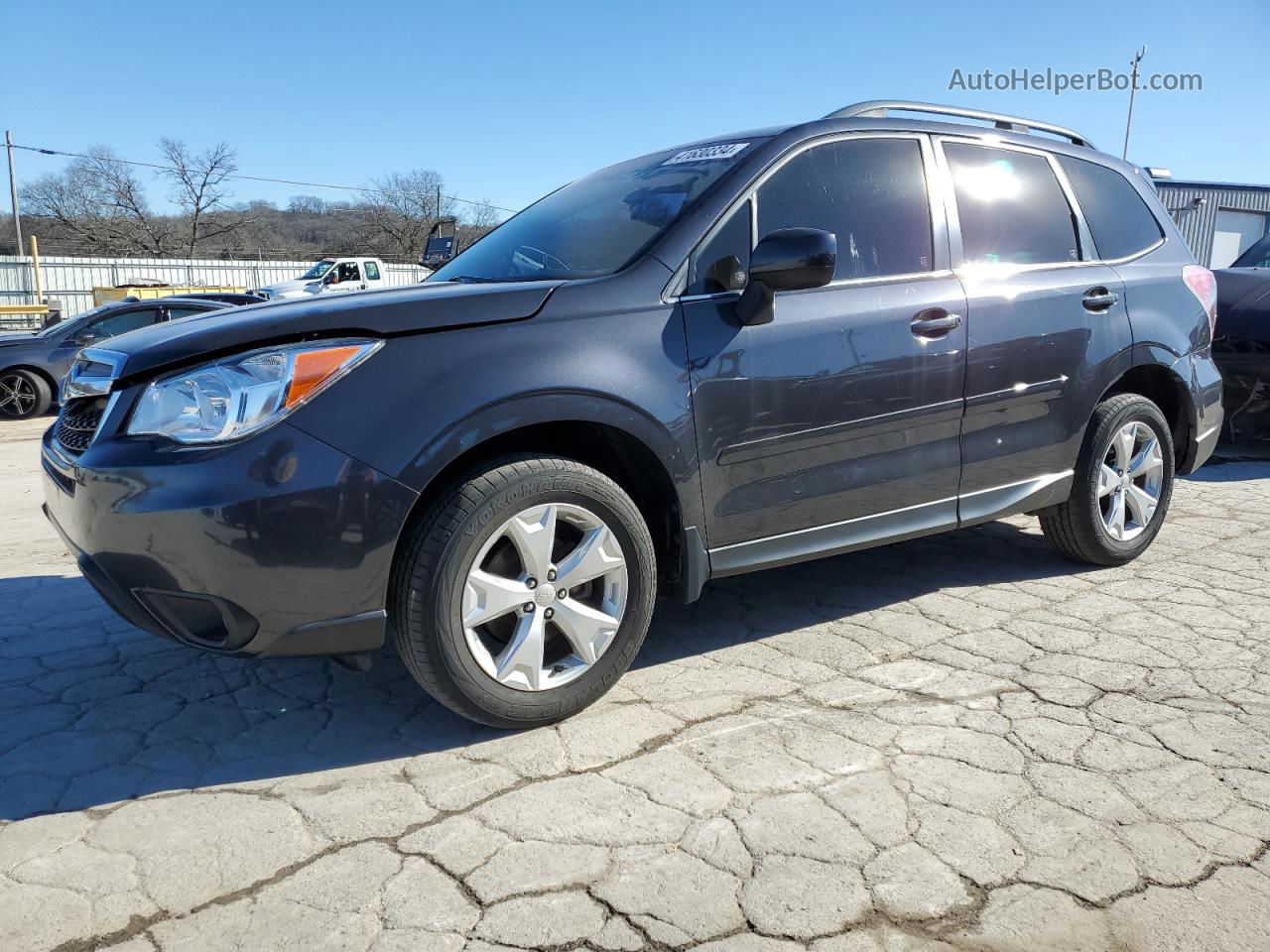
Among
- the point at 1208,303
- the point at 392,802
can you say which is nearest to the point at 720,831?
the point at 392,802

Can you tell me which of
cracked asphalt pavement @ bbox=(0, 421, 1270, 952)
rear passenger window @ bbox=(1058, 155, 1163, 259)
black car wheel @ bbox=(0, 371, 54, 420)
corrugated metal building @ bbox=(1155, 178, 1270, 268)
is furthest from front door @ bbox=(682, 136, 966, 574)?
corrugated metal building @ bbox=(1155, 178, 1270, 268)

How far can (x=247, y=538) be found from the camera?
240 centimetres

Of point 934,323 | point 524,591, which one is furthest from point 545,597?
point 934,323

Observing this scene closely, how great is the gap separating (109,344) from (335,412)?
100 centimetres

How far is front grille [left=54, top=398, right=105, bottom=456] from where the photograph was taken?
2.73 metres

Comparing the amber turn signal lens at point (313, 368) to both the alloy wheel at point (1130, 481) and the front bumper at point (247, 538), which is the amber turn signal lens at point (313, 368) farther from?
the alloy wheel at point (1130, 481)

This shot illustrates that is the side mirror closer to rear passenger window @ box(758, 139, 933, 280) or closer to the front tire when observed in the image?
rear passenger window @ box(758, 139, 933, 280)

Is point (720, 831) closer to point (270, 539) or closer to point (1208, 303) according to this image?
point (270, 539)

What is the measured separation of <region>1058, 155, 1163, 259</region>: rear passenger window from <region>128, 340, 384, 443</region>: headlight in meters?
3.25

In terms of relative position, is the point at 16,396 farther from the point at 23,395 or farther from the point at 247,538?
the point at 247,538

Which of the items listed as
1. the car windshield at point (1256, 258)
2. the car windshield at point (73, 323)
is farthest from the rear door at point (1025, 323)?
the car windshield at point (73, 323)

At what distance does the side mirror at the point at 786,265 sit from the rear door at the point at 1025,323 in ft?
3.01

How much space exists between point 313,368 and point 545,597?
875 mm

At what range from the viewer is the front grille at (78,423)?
273 centimetres
